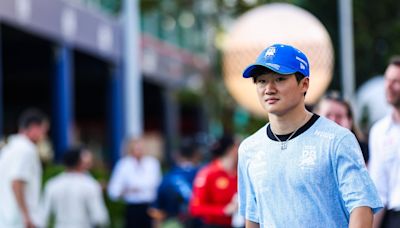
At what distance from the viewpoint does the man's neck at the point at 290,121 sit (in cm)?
472

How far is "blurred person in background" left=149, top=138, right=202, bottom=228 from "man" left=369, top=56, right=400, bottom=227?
599cm

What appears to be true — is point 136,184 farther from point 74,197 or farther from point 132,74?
point 132,74

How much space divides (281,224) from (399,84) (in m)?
2.28

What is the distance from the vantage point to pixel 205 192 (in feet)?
32.3

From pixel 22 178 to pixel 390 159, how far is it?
4.18 metres

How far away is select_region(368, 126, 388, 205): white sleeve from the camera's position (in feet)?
22.0

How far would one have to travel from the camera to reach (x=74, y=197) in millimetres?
11703

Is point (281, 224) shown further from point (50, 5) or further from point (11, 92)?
point (11, 92)

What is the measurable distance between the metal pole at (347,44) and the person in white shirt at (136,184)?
6467 mm

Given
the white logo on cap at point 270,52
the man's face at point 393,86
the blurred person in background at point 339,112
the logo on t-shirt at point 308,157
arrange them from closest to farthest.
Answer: the logo on t-shirt at point 308,157
the white logo on cap at point 270,52
the man's face at point 393,86
the blurred person in background at point 339,112

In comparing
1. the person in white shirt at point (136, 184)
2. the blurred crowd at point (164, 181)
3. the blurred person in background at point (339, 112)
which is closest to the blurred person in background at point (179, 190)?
the blurred crowd at point (164, 181)

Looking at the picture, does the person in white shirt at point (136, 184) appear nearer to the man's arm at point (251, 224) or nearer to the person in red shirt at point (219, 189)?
the person in red shirt at point (219, 189)

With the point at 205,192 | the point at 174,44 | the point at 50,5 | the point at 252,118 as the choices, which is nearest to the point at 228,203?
the point at 205,192

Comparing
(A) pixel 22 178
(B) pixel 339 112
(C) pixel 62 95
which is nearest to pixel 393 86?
(B) pixel 339 112
